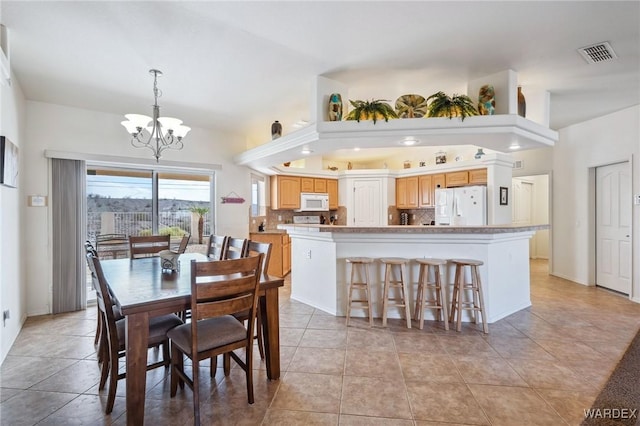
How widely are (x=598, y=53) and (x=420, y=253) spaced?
2.45m

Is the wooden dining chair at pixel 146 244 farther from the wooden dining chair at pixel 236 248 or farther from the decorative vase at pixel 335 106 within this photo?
the decorative vase at pixel 335 106

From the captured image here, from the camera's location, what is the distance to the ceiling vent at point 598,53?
102 inches

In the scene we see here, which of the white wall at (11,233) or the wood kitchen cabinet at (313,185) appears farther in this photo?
the wood kitchen cabinet at (313,185)

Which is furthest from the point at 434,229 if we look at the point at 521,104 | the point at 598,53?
the point at 598,53

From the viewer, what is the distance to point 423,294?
10.5 ft

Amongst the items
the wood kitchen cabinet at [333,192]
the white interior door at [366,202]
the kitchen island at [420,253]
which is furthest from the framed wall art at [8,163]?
the white interior door at [366,202]

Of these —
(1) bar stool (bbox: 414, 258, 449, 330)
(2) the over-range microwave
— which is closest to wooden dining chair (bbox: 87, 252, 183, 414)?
(1) bar stool (bbox: 414, 258, 449, 330)

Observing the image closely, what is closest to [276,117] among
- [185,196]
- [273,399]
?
[185,196]

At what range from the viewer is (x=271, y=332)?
224 cm

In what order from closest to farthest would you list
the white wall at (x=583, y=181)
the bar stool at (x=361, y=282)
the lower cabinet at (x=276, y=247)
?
the bar stool at (x=361, y=282), the white wall at (x=583, y=181), the lower cabinet at (x=276, y=247)

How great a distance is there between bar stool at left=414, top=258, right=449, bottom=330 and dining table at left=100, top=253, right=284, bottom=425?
1.72 metres

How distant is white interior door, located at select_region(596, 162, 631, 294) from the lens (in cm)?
442

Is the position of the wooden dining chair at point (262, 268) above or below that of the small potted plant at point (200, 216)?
below

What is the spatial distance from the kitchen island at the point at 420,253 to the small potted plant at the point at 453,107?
1.19 metres
